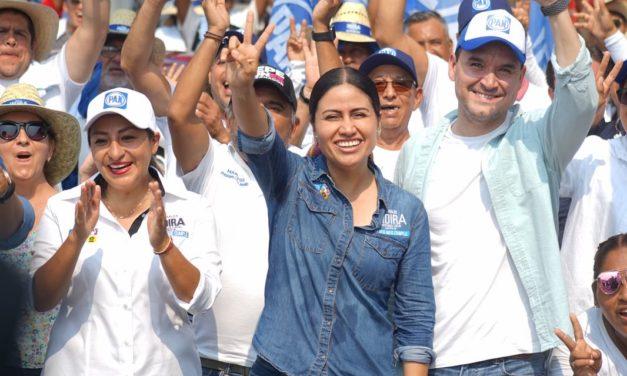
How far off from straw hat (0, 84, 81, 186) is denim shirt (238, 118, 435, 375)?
1.44 m

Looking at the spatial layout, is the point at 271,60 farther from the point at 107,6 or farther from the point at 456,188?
the point at 456,188

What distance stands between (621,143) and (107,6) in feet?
9.69

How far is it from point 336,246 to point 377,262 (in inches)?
6.7

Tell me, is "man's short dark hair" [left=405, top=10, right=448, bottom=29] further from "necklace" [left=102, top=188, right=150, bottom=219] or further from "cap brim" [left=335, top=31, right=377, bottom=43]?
"necklace" [left=102, top=188, right=150, bottom=219]

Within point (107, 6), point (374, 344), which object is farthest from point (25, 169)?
point (374, 344)

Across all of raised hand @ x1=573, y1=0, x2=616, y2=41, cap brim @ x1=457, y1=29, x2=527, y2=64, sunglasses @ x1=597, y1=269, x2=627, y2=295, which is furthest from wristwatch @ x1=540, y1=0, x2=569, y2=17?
raised hand @ x1=573, y1=0, x2=616, y2=41

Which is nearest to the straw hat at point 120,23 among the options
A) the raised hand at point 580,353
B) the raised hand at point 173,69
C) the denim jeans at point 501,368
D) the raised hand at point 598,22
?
the raised hand at point 173,69

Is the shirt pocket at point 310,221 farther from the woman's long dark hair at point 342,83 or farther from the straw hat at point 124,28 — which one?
the straw hat at point 124,28

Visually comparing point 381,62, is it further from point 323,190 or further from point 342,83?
point 323,190

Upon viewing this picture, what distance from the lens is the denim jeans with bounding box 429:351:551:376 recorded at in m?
4.38

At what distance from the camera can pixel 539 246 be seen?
446 cm

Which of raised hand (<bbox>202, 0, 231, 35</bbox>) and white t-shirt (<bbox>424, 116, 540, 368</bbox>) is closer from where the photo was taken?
white t-shirt (<bbox>424, 116, 540, 368</bbox>)

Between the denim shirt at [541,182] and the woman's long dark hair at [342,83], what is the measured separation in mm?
544

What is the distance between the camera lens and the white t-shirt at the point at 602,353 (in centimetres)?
455
